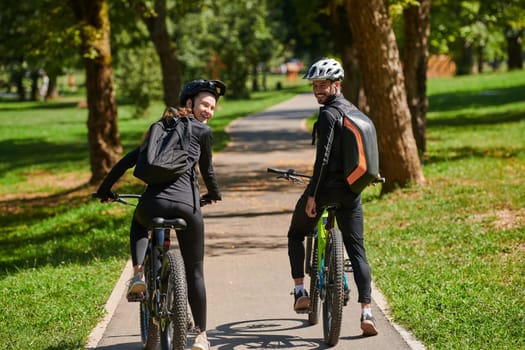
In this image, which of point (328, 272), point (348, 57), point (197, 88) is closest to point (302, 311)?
point (328, 272)

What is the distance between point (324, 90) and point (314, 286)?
1452 millimetres

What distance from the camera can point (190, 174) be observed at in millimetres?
6176

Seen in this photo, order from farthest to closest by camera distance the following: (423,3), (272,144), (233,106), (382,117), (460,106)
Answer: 1. (233,106)
2. (460,106)
3. (272,144)
4. (423,3)
5. (382,117)

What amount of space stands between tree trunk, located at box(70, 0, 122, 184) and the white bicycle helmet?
490 inches

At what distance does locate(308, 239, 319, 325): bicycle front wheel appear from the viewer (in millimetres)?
7152

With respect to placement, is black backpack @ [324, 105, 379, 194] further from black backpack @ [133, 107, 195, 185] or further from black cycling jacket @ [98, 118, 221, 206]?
black backpack @ [133, 107, 195, 185]

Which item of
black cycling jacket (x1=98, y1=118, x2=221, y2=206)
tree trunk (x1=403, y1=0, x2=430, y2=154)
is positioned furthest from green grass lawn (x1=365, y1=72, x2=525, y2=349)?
black cycling jacket (x1=98, y1=118, x2=221, y2=206)

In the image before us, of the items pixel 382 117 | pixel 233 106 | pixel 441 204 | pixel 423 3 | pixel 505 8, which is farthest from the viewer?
pixel 233 106

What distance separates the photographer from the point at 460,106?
35875 millimetres

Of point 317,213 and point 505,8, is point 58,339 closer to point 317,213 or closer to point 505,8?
point 317,213

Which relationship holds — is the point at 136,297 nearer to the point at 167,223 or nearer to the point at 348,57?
the point at 167,223

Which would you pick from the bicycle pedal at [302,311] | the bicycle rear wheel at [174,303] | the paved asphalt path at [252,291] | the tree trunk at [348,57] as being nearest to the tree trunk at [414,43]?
the paved asphalt path at [252,291]

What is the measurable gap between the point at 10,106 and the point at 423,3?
4786 centimetres

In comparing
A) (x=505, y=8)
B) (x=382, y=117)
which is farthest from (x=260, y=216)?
(x=505, y=8)
